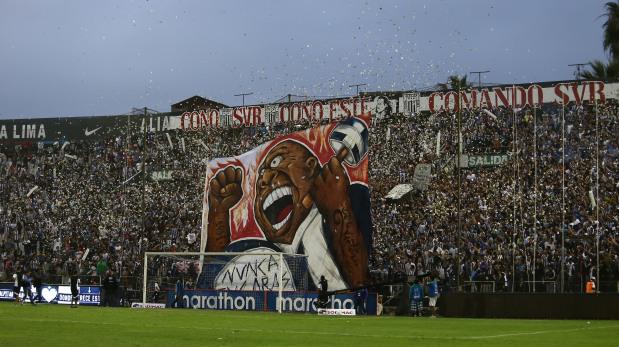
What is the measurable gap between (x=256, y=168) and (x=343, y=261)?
7.36 metres

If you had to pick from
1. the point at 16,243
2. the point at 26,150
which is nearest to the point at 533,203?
the point at 16,243

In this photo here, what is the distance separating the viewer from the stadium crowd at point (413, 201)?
4309cm

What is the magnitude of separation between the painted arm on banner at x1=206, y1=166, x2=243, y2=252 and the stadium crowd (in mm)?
7771

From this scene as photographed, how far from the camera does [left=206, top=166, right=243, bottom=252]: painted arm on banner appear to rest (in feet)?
150

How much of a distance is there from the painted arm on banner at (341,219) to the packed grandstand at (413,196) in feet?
7.41

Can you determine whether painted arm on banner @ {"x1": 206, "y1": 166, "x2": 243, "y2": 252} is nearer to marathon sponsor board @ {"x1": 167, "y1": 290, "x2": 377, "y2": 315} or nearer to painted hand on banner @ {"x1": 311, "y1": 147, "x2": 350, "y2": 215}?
marathon sponsor board @ {"x1": 167, "y1": 290, "x2": 377, "y2": 315}

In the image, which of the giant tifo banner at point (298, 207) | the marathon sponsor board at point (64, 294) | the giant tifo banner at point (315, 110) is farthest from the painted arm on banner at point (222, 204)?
the giant tifo banner at point (315, 110)

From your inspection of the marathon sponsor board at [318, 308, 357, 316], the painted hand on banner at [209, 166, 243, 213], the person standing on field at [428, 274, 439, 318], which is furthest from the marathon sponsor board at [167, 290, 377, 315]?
the painted hand on banner at [209, 166, 243, 213]

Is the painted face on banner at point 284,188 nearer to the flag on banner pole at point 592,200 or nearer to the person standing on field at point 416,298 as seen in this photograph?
the person standing on field at point 416,298

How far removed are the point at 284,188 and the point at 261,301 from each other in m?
5.54

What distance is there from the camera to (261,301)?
42.9m

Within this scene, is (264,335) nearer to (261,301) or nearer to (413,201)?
(261,301)

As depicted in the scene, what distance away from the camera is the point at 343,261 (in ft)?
135

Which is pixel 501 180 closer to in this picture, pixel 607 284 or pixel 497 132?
pixel 497 132
